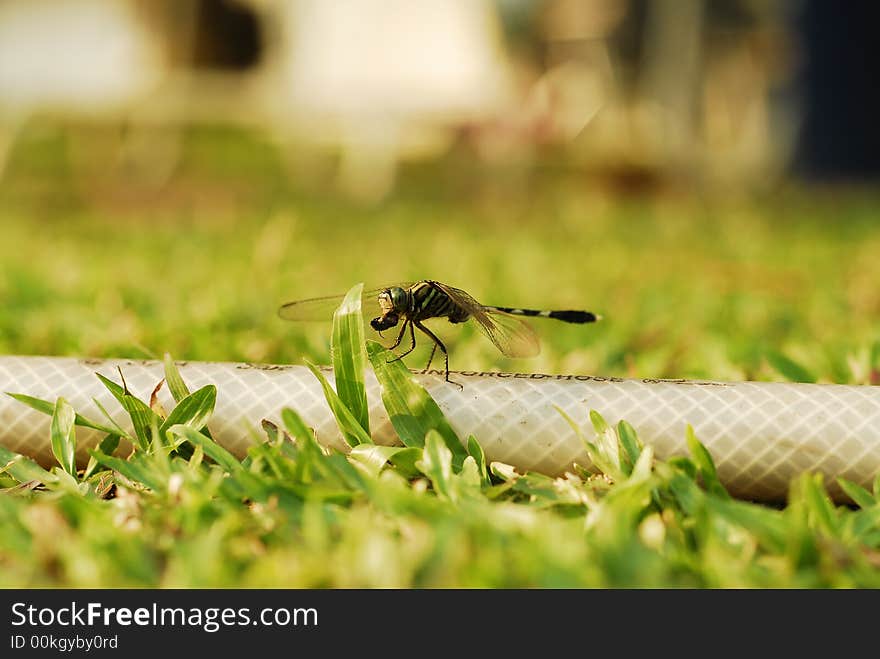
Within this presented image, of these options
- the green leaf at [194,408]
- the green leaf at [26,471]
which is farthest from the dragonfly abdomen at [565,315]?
the green leaf at [26,471]

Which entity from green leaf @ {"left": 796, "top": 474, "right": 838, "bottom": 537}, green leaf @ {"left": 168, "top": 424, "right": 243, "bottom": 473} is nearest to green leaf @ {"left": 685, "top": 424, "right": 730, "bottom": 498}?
green leaf @ {"left": 796, "top": 474, "right": 838, "bottom": 537}

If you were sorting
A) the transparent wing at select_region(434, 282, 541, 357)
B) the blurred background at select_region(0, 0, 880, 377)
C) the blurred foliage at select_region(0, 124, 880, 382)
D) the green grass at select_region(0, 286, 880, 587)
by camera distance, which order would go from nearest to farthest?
the green grass at select_region(0, 286, 880, 587) → the transparent wing at select_region(434, 282, 541, 357) → the blurred foliage at select_region(0, 124, 880, 382) → the blurred background at select_region(0, 0, 880, 377)

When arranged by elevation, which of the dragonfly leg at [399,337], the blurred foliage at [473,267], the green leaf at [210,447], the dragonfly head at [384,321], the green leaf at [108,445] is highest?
the dragonfly head at [384,321]

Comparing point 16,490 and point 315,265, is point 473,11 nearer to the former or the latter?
point 315,265

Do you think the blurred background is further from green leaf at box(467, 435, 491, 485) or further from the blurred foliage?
green leaf at box(467, 435, 491, 485)

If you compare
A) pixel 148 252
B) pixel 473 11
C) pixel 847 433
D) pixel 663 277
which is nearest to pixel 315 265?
pixel 148 252

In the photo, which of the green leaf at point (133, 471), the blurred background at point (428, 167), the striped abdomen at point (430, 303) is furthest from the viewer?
the blurred background at point (428, 167)

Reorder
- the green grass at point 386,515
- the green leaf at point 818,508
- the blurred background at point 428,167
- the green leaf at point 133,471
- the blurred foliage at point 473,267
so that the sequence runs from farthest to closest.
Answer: the blurred background at point 428,167 → the blurred foliage at point 473,267 → the green leaf at point 133,471 → the green leaf at point 818,508 → the green grass at point 386,515

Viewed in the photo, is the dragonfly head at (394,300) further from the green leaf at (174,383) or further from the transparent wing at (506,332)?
the green leaf at (174,383)
